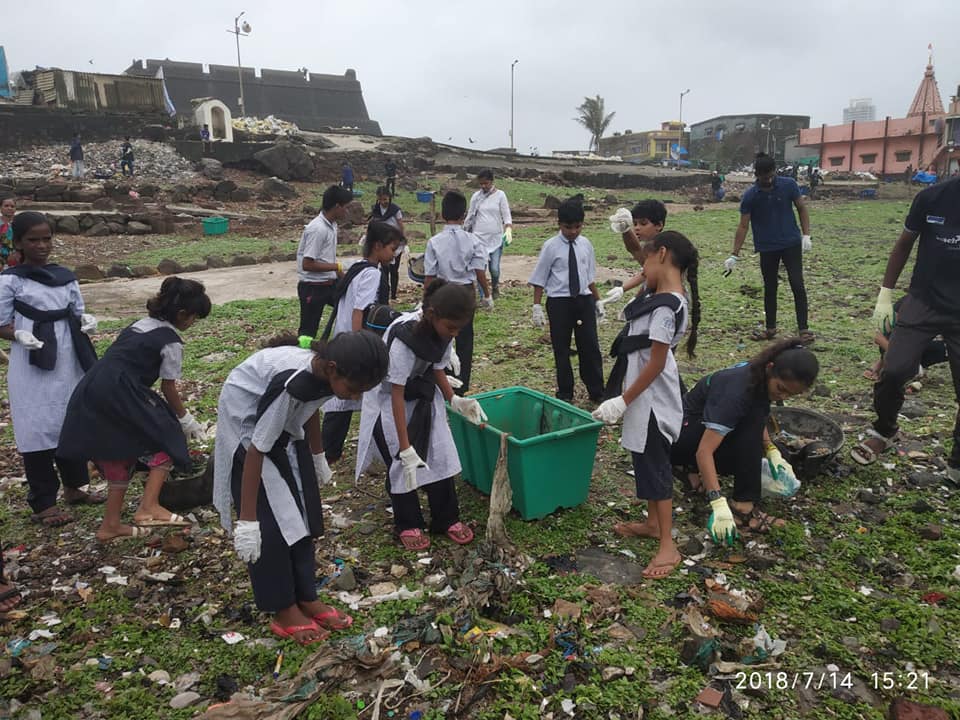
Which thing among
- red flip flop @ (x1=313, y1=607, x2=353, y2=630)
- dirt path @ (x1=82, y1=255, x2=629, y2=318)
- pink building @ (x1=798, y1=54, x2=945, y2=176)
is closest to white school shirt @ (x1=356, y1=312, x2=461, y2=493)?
red flip flop @ (x1=313, y1=607, x2=353, y2=630)

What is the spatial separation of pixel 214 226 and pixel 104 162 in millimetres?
9820

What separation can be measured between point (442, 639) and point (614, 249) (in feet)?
38.1

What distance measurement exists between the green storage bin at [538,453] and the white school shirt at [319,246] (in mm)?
2281

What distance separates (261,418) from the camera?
8.06ft

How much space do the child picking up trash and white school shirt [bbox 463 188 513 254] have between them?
18.3 feet

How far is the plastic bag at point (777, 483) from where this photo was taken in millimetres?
3604

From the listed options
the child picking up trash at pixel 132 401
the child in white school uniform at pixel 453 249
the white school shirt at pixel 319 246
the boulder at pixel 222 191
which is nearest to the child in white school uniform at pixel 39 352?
the child picking up trash at pixel 132 401

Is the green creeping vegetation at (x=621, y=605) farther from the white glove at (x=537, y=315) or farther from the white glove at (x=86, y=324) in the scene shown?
the white glove at (x=537, y=315)

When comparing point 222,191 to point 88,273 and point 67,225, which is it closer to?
point 67,225

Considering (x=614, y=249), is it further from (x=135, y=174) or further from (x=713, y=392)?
(x=135, y=174)

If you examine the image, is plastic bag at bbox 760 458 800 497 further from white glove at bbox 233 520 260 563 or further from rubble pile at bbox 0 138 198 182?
rubble pile at bbox 0 138 198 182

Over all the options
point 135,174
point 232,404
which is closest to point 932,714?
point 232,404

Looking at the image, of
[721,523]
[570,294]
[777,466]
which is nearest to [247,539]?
[721,523]

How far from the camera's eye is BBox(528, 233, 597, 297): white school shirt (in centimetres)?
512
